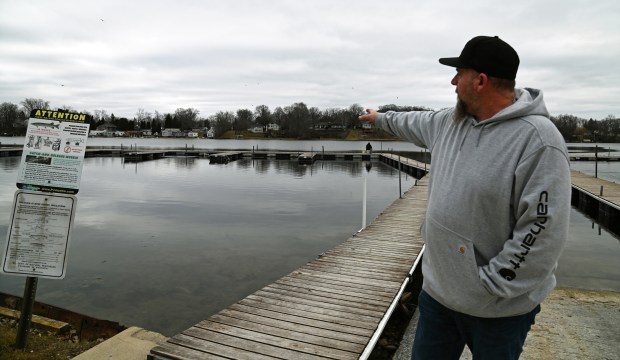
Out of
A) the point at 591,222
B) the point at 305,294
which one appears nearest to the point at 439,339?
the point at 305,294

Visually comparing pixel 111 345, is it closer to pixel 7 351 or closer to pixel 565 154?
pixel 7 351

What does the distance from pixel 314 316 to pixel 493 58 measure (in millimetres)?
3285

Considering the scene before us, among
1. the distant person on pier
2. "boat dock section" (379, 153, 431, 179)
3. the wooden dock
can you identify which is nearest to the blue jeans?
the distant person on pier

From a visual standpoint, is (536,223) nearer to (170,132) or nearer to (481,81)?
(481,81)

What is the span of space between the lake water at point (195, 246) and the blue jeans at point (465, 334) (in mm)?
4989

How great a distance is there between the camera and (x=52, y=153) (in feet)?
12.7

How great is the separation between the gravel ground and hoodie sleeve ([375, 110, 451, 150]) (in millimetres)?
2597

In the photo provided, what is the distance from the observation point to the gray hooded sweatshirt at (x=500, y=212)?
1.48m

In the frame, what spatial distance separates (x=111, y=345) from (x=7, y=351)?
0.93 m

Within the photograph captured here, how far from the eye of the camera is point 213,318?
13.5 ft

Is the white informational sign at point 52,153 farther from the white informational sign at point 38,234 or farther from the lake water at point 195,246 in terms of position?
the lake water at point 195,246

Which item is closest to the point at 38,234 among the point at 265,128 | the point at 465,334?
the point at 465,334

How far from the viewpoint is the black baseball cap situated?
5.26 ft

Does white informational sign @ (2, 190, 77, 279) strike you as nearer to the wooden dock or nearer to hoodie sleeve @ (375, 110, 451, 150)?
the wooden dock
